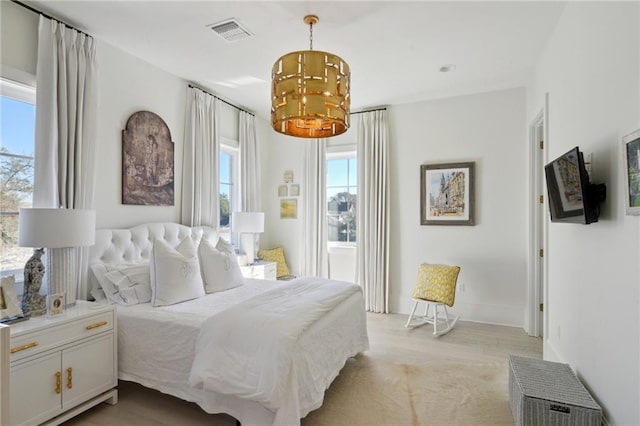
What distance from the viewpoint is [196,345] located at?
2217mm

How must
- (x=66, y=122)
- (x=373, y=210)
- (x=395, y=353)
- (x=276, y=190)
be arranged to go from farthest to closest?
(x=276, y=190) → (x=373, y=210) → (x=395, y=353) → (x=66, y=122)

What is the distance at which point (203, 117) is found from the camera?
4199 mm

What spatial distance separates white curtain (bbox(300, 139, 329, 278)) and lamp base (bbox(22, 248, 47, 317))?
3425 millimetres

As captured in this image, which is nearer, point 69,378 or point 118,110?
point 69,378

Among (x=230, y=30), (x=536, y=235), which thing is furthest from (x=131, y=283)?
(x=536, y=235)

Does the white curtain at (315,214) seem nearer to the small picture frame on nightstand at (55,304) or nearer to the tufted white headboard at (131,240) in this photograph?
the tufted white headboard at (131,240)

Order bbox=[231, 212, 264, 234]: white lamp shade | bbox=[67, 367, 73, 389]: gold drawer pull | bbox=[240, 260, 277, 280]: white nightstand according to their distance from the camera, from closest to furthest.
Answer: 1. bbox=[67, 367, 73, 389]: gold drawer pull
2. bbox=[240, 260, 277, 280]: white nightstand
3. bbox=[231, 212, 264, 234]: white lamp shade

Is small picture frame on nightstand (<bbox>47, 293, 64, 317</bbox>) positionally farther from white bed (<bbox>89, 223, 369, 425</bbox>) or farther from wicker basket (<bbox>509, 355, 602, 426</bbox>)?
wicker basket (<bbox>509, 355, 602, 426</bbox>)

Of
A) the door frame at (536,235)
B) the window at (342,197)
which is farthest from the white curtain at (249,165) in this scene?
the door frame at (536,235)

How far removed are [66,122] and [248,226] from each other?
2276 millimetres

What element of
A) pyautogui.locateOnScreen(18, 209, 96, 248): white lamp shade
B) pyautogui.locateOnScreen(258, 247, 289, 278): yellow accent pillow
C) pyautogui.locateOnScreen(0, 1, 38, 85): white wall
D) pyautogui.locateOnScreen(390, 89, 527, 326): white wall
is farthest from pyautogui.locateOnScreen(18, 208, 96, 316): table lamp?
pyautogui.locateOnScreen(390, 89, 527, 326): white wall

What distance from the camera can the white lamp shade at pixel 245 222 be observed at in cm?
450

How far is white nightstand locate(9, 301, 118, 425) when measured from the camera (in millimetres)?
1941

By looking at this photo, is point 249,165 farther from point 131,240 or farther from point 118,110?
point 131,240
